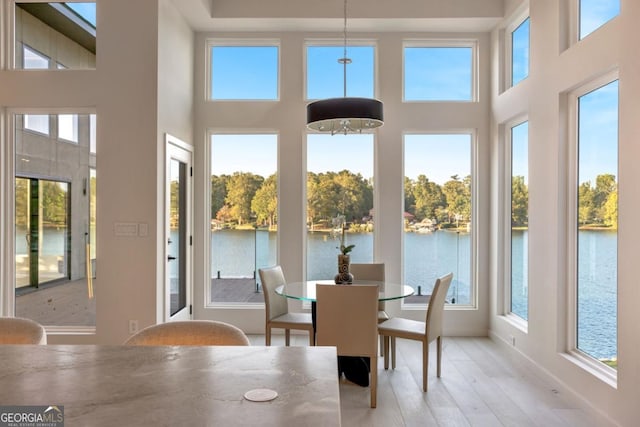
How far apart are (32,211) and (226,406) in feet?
13.0

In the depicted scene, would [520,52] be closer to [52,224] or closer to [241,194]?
[241,194]

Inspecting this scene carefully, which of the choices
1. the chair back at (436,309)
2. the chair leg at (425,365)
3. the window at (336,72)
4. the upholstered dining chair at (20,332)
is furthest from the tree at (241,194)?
the upholstered dining chair at (20,332)

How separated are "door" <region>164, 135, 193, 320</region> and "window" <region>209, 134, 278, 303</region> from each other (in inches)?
12.4

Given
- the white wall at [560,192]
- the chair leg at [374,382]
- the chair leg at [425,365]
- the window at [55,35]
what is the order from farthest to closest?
the window at [55,35] < the chair leg at [425,365] < the chair leg at [374,382] < the white wall at [560,192]

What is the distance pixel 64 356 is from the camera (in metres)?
1.43

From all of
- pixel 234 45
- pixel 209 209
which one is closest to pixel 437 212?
pixel 209 209

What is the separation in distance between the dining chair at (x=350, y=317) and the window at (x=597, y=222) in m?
1.61

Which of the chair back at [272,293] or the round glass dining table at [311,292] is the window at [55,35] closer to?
the chair back at [272,293]

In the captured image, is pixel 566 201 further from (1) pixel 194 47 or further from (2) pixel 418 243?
(1) pixel 194 47

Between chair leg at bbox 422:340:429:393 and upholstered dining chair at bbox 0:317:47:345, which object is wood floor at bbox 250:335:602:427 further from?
upholstered dining chair at bbox 0:317:47:345

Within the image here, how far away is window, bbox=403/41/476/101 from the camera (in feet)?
16.1

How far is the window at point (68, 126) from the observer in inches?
158

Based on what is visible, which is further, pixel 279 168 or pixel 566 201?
pixel 279 168

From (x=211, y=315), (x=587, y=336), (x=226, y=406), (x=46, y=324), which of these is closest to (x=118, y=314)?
(x=46, y=324)
